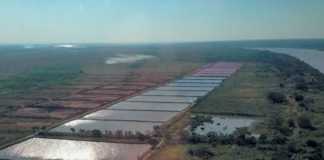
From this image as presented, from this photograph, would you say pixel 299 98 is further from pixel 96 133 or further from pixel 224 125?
A: pixel 96 133

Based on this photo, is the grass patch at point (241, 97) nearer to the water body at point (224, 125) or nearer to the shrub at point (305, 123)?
the water body at point (224, 125)

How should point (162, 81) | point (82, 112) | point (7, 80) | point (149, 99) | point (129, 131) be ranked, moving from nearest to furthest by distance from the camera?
point (129, 131) → point (82, 112) → point (149, 99) → point (162, 81) → point (7, 80)

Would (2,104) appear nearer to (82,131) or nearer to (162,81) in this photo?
(82,131)

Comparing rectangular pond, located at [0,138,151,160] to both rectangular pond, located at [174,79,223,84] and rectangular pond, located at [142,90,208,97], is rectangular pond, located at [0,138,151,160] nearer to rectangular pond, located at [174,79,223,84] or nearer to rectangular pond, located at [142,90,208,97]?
rectangular pond, located at [142,90,208,97]

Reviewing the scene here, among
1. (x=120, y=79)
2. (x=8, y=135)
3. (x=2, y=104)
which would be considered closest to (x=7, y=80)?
(x=120, y=79)

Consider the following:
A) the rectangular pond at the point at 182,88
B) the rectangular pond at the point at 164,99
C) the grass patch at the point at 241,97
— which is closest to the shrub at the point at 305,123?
the grass patch at the point at 241,97

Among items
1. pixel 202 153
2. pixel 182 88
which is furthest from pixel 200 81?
pixel 202 153
